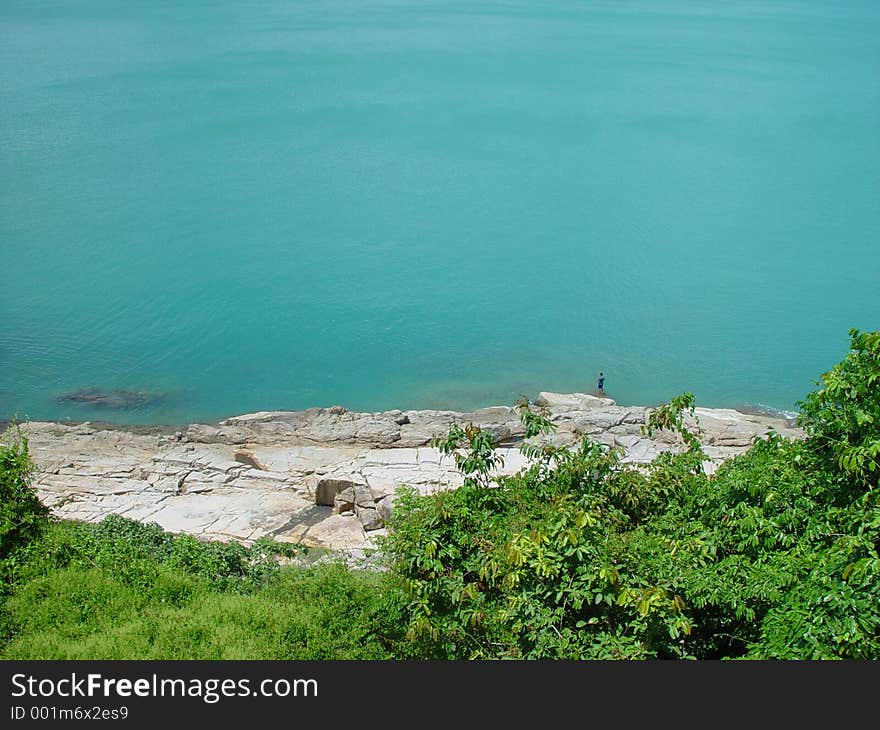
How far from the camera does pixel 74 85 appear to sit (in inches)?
1612

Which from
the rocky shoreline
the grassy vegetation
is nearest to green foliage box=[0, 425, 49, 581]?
the grassy vegetation

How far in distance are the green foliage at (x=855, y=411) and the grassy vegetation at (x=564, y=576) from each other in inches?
0.7

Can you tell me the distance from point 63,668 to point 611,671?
317cm

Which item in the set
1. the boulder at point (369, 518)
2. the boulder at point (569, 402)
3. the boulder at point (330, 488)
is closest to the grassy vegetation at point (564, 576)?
the boulder at point (369, 518)

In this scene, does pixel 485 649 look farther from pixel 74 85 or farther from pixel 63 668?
pixel 74 85

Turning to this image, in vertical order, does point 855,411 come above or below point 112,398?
above

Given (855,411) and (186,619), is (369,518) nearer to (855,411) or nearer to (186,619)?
(186,619)

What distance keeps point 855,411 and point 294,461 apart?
10.1 m

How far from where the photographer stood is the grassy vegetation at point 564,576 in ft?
19.1

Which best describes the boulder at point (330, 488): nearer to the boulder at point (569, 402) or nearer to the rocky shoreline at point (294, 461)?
the rocky shoreline at point (294, 461)

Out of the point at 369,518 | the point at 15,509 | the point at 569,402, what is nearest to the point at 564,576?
the point at 15,509

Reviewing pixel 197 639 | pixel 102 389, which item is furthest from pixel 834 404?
pixel 102 389

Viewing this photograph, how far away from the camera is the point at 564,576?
6.00 m

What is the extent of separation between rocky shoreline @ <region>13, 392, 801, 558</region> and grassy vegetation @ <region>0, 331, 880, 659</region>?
3.15 m
